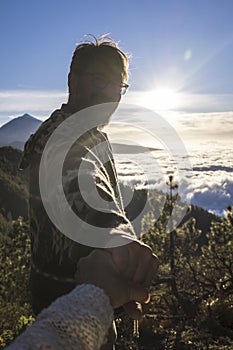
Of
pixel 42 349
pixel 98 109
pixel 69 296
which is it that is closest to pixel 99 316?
pixel 69 296

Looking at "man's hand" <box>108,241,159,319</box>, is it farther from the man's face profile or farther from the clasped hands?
the man's face profile

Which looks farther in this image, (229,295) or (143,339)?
(229,295)

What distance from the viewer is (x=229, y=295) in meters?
12.4

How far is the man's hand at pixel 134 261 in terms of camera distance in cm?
78

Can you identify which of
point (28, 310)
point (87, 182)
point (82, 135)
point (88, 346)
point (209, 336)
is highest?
point (82, 135)

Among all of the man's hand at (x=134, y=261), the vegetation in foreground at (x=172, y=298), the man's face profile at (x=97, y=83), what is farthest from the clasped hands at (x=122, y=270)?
the vegetation in foreground at (x=172, y=298)

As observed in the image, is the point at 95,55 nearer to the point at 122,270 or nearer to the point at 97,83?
the point at 97,83

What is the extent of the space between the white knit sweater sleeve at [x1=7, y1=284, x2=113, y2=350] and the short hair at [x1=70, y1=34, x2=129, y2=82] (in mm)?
782

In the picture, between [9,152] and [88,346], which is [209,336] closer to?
[88,346]

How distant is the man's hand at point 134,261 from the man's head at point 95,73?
0.62 meters

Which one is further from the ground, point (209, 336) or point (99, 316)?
point (99, 316)

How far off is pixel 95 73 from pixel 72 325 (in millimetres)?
867

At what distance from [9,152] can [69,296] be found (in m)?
97.3

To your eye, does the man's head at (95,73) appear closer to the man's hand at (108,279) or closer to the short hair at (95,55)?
the short hair at (95,55)
